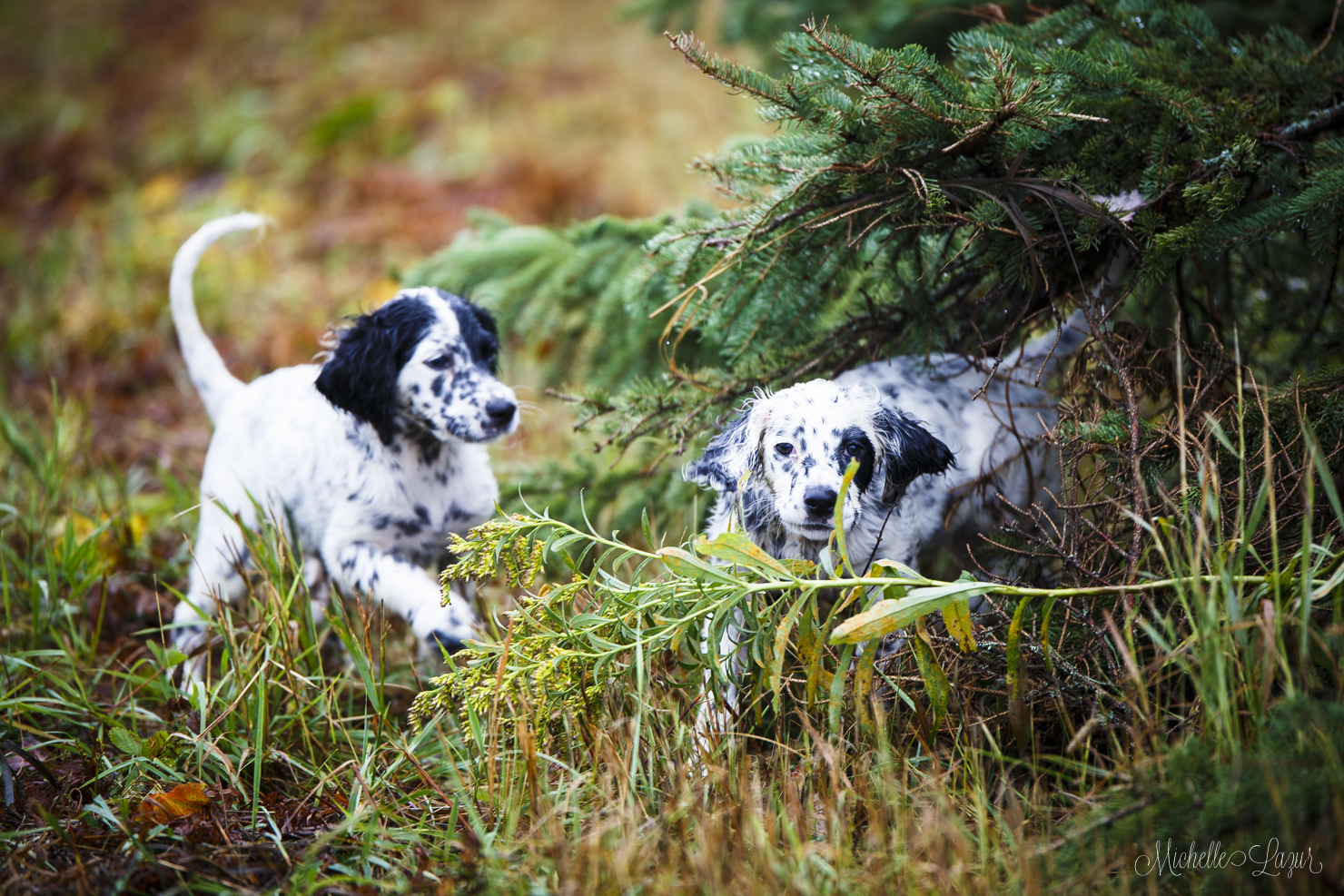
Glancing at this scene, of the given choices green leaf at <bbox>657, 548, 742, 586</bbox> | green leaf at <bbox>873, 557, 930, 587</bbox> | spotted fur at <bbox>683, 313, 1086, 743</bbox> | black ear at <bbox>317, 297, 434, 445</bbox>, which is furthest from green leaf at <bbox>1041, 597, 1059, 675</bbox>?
black ear at <bbox>317, 297, 434, 445</bbox>

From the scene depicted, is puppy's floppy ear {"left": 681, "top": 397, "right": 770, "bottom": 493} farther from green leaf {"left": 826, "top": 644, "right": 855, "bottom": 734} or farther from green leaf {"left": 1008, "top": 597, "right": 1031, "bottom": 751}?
green leaf {"left": 1008, "top": 597, "right": 1031, "bottom": 751}

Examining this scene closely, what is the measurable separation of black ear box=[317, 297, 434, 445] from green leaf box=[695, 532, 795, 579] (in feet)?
4.88

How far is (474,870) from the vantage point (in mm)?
2252

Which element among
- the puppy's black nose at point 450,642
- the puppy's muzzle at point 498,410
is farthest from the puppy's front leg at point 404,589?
the puppy's muzzle at point 498,410

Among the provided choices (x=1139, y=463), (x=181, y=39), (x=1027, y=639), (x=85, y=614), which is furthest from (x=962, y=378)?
(x=181, y=39)

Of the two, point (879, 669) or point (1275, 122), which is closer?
point (879, 669)

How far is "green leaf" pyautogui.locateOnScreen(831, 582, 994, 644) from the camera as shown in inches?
88.1

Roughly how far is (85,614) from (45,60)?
464 inches

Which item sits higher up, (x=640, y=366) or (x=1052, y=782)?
(x=640, y=366)

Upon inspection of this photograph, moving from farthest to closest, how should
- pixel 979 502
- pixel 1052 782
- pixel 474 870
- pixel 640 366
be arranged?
pixel 640 366
pixel 979 502
pixel 1052 782
pixel 474 870

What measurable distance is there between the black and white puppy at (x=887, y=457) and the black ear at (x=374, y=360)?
3.75 feet

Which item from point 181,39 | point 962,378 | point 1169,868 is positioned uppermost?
point 181,39

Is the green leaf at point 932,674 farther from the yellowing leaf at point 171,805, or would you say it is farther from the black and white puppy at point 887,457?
the yellowing leaf at point 171,805

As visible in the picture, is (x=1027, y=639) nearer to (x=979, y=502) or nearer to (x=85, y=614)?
(x=979, y=502)
